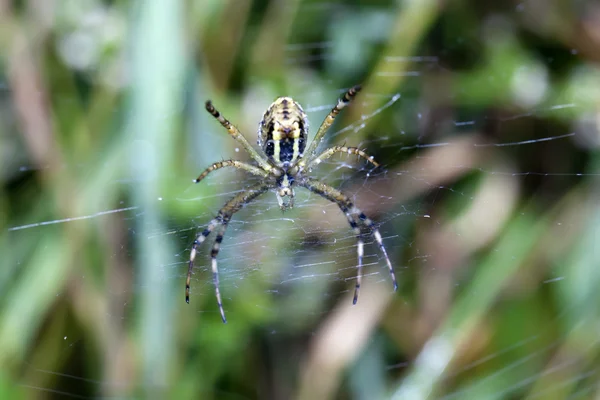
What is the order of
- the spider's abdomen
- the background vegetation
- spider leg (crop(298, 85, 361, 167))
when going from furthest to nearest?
1. the background vegetation
2. the spider's abdomen
3. spider leg (crop(298, 85, 361, 167))

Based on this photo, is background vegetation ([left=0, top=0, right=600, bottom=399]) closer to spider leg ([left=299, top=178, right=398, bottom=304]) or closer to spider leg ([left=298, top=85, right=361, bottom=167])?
spider leg ([left=299, top=178, right=398, bottom=304])

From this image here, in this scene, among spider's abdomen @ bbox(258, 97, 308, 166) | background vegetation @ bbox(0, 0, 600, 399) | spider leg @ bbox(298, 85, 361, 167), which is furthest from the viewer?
background vegetation @ bbox(0, 0, 600, 399)

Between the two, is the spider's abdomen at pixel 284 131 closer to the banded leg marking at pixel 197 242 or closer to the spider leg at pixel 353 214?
the spider leg at pixel 353 214

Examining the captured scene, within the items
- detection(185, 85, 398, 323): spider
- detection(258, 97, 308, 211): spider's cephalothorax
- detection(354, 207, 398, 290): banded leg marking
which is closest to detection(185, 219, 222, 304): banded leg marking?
detection(185, 85, 398, 323): spider

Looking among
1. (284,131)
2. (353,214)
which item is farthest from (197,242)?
(353,214)

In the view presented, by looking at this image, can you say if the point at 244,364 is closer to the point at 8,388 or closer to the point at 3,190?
the point at 8,388

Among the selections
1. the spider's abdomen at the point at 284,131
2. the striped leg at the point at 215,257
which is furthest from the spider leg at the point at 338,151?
the striped leg at the point at 215,257
